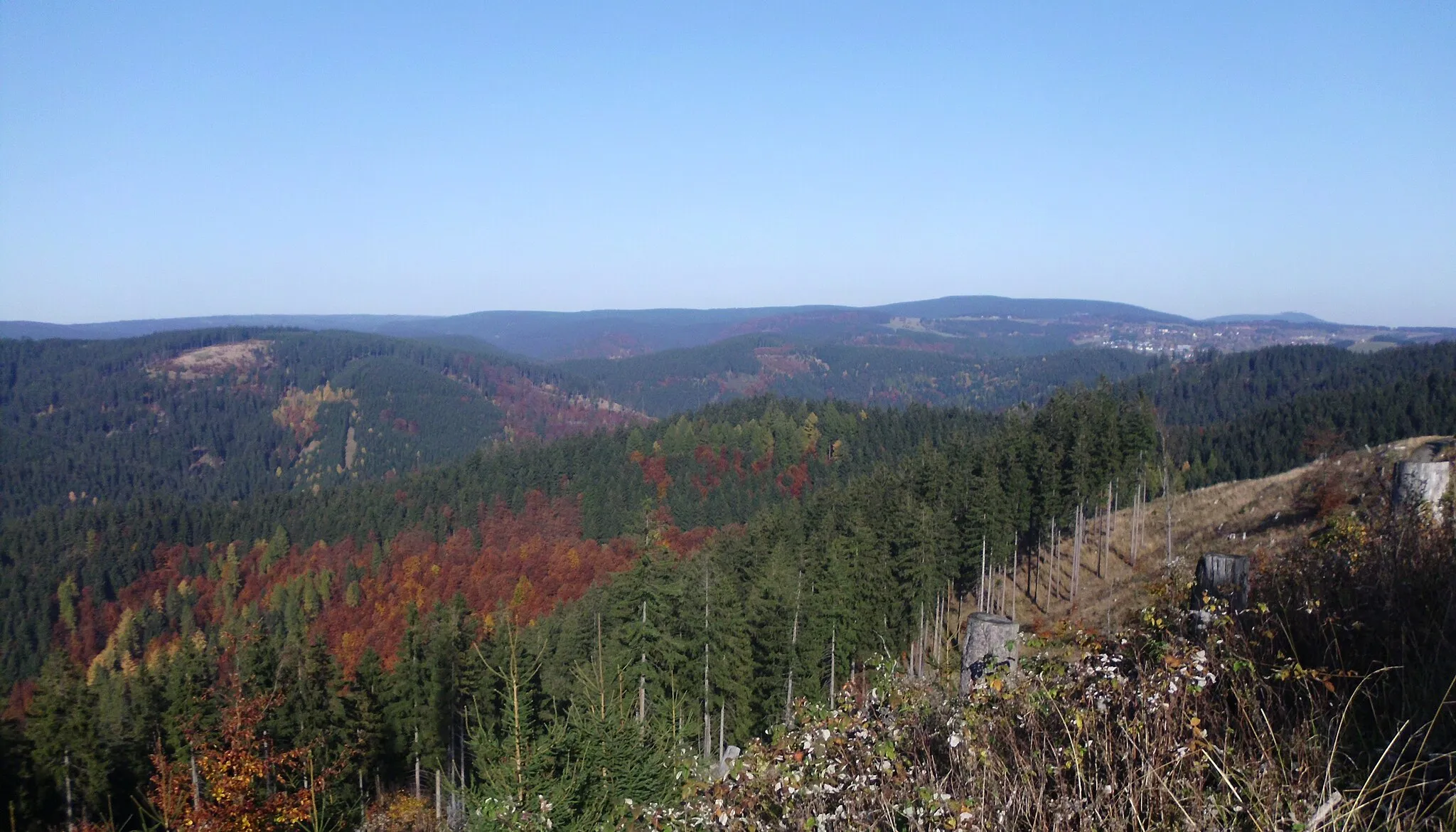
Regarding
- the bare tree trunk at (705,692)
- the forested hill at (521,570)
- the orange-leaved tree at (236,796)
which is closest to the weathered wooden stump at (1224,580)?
the forested hill at (521,570)

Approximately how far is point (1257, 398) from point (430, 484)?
429ft

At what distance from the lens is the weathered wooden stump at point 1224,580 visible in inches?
194

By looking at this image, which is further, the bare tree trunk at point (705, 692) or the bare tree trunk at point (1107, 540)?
the bare tree trunk at point (1107, 540)

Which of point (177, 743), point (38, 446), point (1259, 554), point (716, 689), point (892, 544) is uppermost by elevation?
point (1259, 554)

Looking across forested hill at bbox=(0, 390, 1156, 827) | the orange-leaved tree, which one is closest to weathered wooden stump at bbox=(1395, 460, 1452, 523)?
forested hill at bbox=(0, 390, 1156, 827)

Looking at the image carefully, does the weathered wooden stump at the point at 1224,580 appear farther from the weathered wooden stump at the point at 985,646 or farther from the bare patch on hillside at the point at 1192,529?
the bare patch on hillside at the point at 1192,529

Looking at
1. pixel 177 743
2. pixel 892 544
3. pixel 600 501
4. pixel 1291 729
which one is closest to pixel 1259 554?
pixel 1291 729

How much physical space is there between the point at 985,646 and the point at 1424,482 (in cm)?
536

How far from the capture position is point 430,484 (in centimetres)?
A: 8212

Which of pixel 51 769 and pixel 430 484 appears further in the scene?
pixel 430 484

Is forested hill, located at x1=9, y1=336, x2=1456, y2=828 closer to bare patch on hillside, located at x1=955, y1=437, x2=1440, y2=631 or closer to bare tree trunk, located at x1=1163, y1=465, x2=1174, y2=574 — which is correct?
bare tree trunk, located at x1=1163, y1=465, x2=1174, y2=574

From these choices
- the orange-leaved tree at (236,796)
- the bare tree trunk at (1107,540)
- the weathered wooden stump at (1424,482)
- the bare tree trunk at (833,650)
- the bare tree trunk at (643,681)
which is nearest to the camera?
the weathered wooden stump at (1424,482)

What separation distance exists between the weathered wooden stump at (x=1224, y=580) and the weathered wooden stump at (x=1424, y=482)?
2973 millimetres

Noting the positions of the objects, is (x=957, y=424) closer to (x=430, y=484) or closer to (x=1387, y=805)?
(x=430, y=484)
